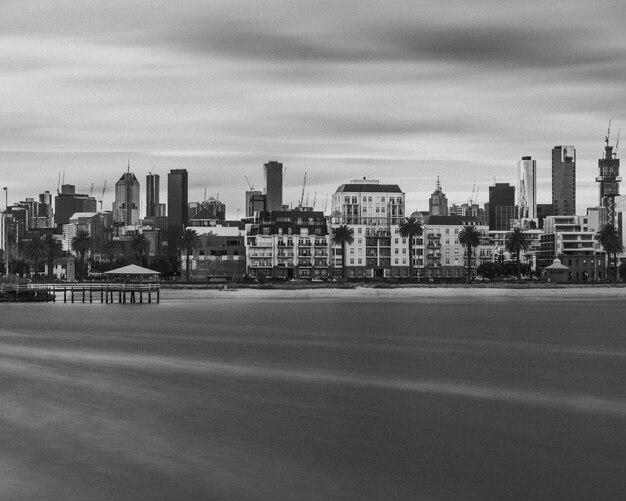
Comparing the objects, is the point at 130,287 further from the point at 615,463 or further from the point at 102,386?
the point at 615,463

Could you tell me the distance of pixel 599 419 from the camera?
43.9 metres

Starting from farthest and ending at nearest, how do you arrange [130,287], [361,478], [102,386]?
1. [130,287]
2. [102,386]
3. [361,478]

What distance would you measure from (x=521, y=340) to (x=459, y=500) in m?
61.0

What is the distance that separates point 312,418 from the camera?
1746 inches

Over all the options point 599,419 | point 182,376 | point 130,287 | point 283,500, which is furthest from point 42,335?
point 130,287

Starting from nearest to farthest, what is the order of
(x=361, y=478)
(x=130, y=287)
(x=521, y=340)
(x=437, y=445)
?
(x=361, y=478) → (x=437, y=445) → (x=521, y=340) → (x=130, y=287)

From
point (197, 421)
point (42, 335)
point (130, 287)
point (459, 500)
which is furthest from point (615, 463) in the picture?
point (130, 287)

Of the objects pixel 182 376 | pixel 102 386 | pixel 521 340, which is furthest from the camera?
pixel 521 340

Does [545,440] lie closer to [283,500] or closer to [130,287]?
[283,500]

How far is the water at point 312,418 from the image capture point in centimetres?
3189

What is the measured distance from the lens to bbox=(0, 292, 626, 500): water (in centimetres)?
3189

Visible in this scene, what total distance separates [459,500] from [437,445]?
8.34 m

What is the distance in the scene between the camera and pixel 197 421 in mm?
43375

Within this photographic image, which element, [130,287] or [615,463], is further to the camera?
[130,287]
